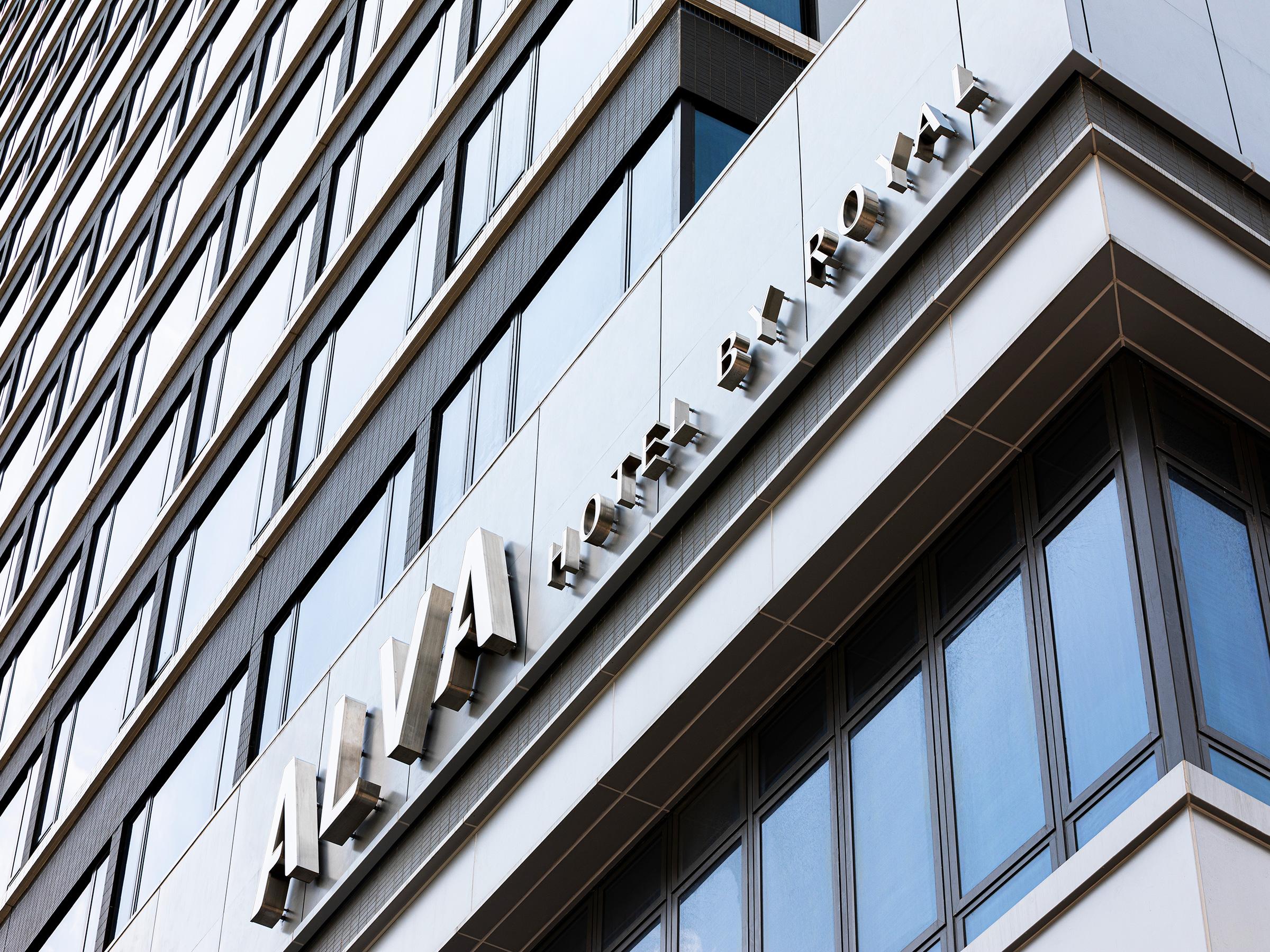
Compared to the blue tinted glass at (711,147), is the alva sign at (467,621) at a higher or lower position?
lower

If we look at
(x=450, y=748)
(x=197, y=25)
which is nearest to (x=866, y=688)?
(x=450, y=748)

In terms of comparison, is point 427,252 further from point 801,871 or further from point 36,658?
point 36,658

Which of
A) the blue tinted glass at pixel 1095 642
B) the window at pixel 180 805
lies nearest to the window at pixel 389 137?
the window at pixel 180 805

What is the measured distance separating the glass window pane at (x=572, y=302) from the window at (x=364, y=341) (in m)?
3.52

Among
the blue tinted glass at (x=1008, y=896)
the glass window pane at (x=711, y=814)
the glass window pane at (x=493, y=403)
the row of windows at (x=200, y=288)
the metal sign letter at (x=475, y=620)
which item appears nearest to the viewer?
the blue tinted glass at (x=1008, y=896)

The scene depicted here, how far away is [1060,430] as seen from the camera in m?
11.6

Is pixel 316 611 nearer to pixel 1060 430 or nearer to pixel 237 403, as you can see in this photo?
pixel 237 403

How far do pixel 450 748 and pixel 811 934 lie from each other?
17.3 feet

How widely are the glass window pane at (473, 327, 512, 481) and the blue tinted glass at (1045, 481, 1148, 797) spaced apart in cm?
905

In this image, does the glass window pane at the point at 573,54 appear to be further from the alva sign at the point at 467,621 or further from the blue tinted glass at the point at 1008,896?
the blue tinted glass at the point at 1008,896

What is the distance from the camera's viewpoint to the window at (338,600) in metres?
21.1

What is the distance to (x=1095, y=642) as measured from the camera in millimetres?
10531

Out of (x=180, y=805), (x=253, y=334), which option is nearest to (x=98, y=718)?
(x=180, y=805)

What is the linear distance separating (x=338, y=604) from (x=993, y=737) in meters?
12.4
